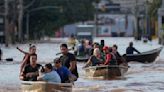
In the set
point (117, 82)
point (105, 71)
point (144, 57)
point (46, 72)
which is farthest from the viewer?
point (144, 57)

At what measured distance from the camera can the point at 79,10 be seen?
113 meters

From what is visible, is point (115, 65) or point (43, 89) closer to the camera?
point (43, 89)

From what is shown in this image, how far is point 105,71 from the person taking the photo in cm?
2664

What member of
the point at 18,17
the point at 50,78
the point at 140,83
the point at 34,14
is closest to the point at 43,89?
the point at 50,78

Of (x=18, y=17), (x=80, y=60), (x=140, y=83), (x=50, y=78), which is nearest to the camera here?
(x=50, y=78)

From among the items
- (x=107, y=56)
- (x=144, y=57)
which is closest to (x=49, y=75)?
(x=107, y=56)

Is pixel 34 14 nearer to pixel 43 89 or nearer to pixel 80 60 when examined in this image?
pixel 80 60

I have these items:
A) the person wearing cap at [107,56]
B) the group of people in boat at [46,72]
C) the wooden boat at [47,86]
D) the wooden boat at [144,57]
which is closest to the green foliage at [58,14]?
the wooden boat at [144,57]

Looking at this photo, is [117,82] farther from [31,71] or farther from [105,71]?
[31,71]

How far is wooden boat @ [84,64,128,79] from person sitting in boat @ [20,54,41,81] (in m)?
8.71

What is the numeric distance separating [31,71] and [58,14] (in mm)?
92810

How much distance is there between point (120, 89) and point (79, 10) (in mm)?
90615

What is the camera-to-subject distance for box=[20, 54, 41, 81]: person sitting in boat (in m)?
17.1

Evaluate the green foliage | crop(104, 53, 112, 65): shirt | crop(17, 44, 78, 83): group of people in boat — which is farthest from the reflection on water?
the green foliage
